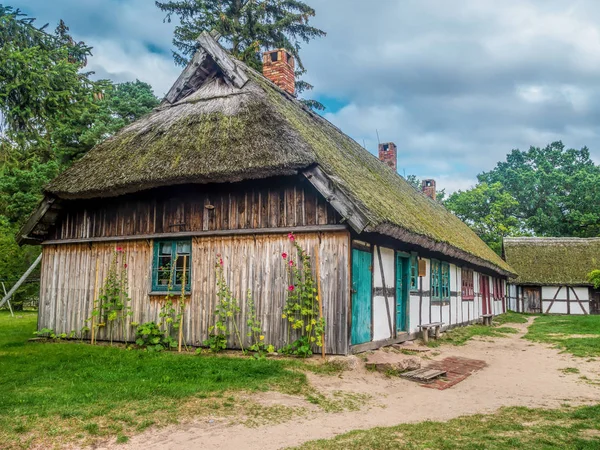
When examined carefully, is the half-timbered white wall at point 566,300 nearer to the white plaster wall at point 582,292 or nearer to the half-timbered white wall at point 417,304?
the white plaster wall at point 582,292

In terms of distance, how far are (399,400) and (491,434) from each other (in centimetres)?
194

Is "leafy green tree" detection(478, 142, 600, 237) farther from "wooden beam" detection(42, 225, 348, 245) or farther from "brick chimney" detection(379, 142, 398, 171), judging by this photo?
"wooden beam" detection(42, 225, 348, 245)

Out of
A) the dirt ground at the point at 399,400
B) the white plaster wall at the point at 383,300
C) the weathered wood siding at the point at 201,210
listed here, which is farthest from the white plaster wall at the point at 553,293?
the weathered wood siding at the point at 201,210

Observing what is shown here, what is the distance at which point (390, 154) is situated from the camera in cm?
2311

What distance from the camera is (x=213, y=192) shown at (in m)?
10.2

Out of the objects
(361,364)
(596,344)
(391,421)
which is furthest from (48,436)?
(596,344)

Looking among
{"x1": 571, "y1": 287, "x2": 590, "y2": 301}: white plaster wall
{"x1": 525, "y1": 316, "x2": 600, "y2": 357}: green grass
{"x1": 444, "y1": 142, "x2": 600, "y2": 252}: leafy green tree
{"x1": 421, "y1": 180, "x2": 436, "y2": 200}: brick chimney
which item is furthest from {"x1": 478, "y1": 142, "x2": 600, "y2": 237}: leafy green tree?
{"x1": 525, "y1": 316, "x2": 600, "y2": 357}: green grass

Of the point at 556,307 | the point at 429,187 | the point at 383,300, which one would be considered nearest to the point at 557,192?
the point at 556,307

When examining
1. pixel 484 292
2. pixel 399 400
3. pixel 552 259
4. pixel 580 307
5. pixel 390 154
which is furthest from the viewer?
pixel 552 259

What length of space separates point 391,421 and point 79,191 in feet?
25.6

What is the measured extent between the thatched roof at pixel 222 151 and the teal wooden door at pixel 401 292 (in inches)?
35.8

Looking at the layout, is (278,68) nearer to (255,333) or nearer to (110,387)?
(255,333)

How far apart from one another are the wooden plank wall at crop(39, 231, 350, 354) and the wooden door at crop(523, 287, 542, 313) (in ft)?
87.5

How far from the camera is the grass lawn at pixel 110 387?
5344mm
